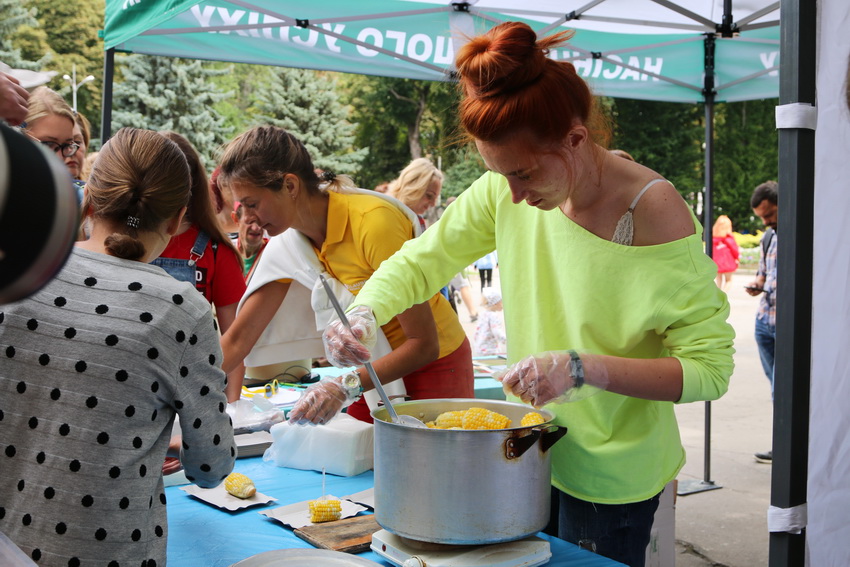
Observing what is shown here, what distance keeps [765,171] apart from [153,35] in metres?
25.3

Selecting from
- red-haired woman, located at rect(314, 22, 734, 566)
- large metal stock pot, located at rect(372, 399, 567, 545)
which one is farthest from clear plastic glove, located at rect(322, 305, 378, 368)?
large metal stock pot, located at rect(372, 399, 567, 545)

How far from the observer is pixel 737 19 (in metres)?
3.89

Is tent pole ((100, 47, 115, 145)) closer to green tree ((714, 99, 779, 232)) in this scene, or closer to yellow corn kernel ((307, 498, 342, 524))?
yellow corn kernel ((307, 498, 342, 524))

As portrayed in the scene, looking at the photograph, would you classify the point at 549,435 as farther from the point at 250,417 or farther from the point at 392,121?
the point at 392,121

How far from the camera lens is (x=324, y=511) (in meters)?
1.58

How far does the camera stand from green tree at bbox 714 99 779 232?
25.4m

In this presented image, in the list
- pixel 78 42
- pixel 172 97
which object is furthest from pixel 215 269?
pixel 78 42

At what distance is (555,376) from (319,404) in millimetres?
559

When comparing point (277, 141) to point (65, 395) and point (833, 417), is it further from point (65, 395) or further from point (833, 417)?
point (833, 417)

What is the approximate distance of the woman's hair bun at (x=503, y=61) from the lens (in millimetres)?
1313

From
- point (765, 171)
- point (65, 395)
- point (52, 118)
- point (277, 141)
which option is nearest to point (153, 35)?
point (52, 118)

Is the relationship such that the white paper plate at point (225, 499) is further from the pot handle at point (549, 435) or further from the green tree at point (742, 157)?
the green tree at point (742, 157)

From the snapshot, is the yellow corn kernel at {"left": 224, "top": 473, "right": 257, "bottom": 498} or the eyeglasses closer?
the yellow corn kernel at {"left": 224, "top": 473, "right": 257, "bottom": 498}

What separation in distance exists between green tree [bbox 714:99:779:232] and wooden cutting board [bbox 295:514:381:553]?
85.2 feet
